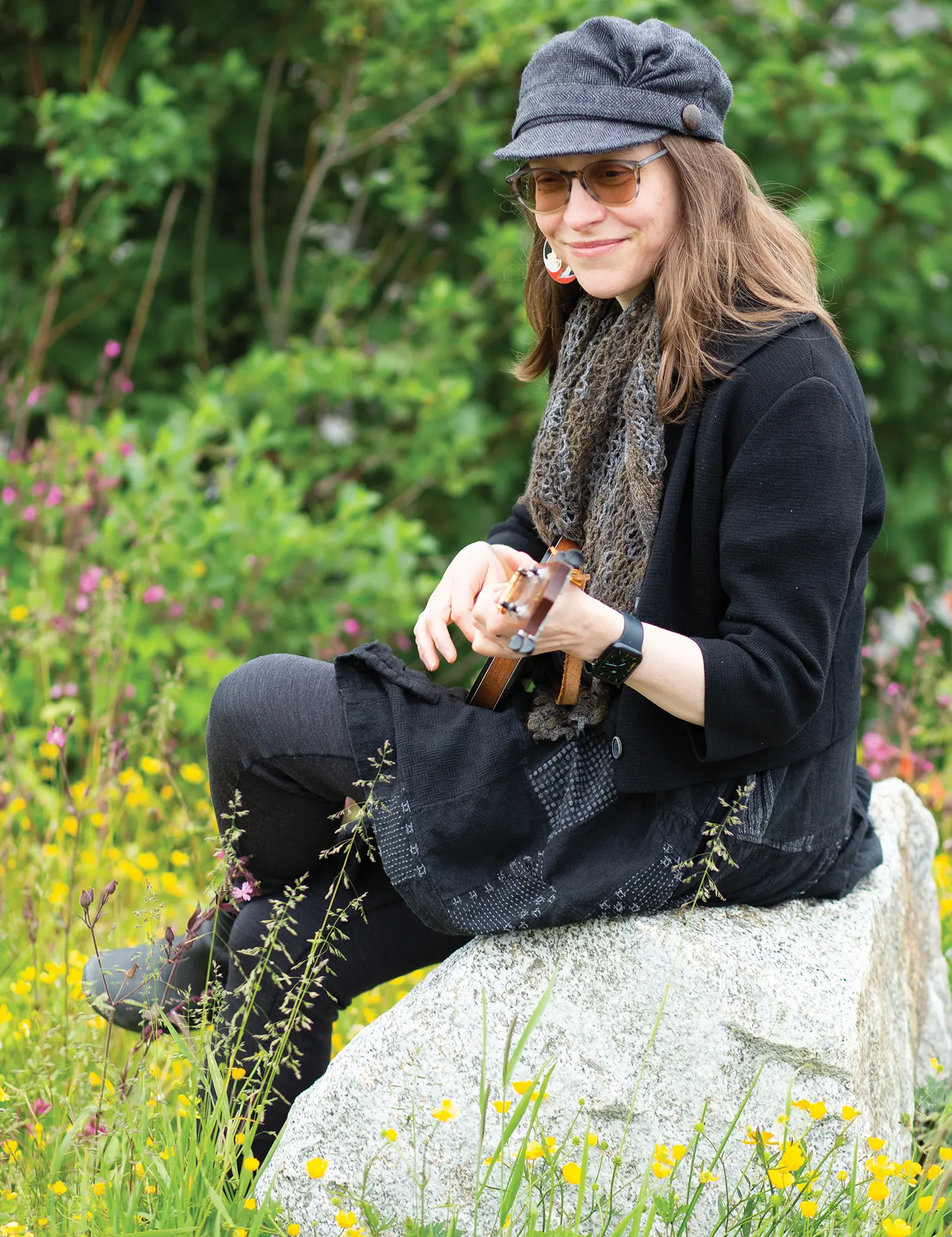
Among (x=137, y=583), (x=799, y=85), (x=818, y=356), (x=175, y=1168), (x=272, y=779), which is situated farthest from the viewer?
(x=799, y=85)

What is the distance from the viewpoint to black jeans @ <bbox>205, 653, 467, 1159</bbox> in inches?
73.3

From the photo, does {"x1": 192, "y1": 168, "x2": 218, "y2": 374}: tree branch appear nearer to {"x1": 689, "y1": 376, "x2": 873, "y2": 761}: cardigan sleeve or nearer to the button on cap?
the button on cap

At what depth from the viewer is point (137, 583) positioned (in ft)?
10.5

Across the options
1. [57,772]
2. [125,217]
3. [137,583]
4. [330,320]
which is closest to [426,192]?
[330,320]

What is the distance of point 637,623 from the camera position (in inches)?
65.4

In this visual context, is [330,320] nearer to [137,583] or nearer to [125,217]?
[125,217]

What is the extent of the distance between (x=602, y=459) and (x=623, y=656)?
15.7 inches

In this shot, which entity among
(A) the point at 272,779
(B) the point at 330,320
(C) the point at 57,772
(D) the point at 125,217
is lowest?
(C) the point at 57,772

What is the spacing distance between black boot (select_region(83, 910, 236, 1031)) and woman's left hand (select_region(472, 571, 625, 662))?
654 mm

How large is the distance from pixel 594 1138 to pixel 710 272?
1136 millimetres

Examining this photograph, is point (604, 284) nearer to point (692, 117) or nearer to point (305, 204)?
point (692, 117)

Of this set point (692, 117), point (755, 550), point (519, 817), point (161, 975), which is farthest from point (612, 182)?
point (161, 975)

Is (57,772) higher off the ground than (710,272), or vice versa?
(710,272)

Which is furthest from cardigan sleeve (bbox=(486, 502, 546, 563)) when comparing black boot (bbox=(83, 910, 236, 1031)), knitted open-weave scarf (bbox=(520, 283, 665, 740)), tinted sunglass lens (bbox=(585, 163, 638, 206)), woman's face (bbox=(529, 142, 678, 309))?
black boot (bbox=(83, 910, 236, 1031))
